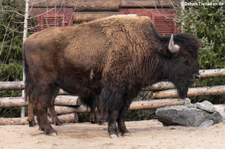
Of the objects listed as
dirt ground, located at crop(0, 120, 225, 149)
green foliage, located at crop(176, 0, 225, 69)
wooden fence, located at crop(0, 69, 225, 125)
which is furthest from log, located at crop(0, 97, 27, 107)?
green foliage, located at crop(176, 0, 225, 69)

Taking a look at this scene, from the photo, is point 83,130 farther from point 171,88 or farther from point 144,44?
point 171,88

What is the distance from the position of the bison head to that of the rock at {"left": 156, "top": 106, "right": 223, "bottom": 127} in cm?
78

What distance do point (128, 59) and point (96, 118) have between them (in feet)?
8.80

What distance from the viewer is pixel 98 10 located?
1590 centimetres

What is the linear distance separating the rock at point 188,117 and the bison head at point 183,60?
2.56 feet

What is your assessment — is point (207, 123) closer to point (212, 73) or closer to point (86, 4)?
point (212, 73)

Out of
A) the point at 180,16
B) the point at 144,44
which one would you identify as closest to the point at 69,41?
the point at 144,44

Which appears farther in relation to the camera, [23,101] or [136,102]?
[136,102]

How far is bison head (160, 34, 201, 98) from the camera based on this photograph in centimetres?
970

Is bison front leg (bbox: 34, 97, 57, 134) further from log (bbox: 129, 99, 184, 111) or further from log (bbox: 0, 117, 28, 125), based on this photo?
log (bbox: 129, 99, 184, 111)

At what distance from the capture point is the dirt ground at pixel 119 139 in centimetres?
829

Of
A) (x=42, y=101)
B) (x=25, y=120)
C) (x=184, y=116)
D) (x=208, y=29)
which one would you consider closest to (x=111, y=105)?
(x=42, y=101)

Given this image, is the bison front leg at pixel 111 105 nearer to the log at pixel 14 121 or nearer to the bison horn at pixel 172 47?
the bison horn at pixel 172 47

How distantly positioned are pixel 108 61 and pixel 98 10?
6.68m
